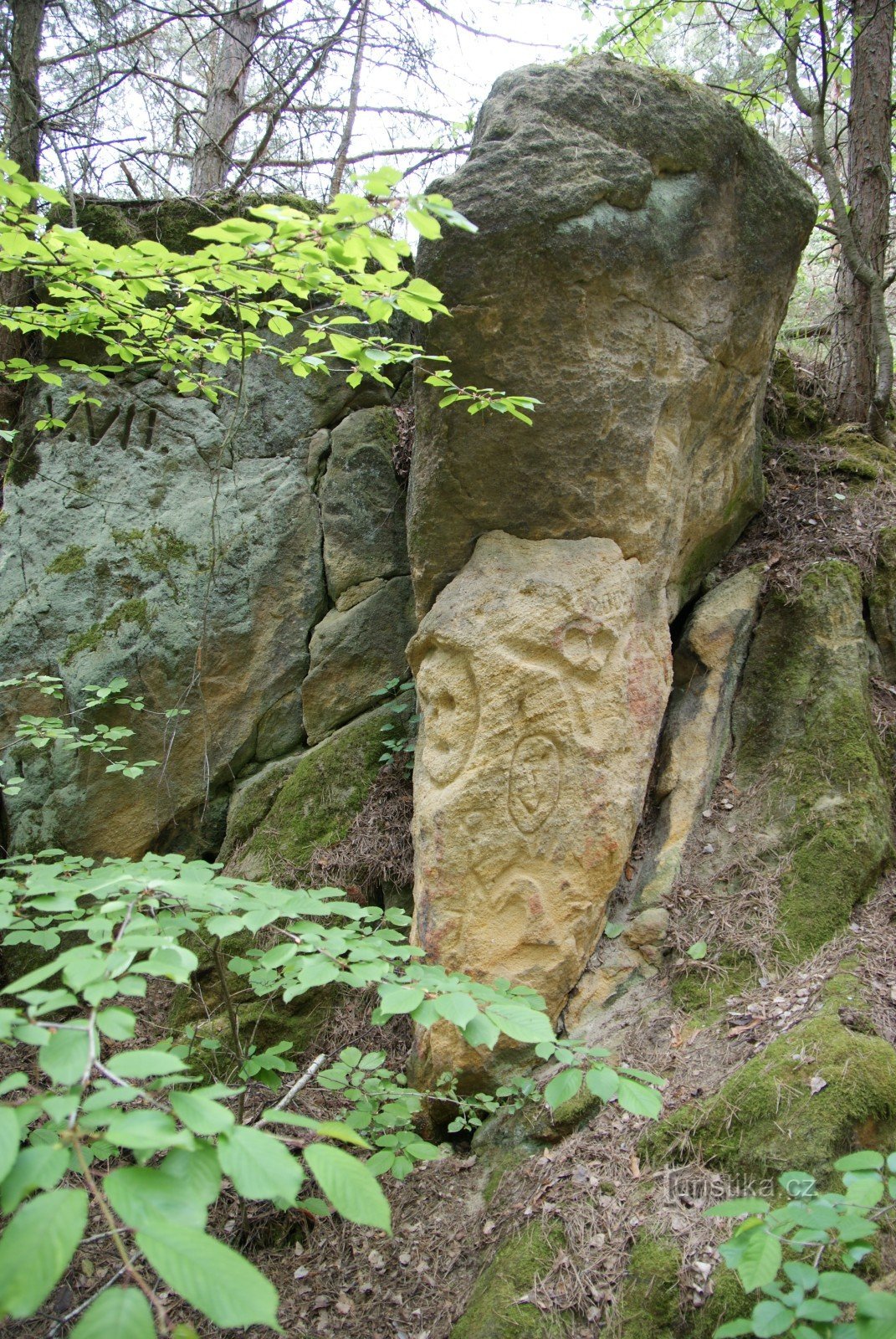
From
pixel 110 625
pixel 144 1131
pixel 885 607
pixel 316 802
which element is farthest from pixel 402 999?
pixel 110 625

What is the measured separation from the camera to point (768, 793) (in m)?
4.40

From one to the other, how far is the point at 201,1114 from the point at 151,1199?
146mm

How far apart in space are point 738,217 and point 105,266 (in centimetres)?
315

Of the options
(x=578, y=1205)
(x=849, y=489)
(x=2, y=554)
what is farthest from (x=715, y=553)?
(x=2, y=554)

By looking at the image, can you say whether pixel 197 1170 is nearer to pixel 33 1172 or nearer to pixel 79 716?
pixel 33 1172

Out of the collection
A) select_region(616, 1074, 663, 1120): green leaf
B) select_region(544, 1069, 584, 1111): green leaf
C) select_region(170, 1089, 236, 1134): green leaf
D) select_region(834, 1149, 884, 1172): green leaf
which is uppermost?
select_region(170, 1089, 236, 1134): green leaf

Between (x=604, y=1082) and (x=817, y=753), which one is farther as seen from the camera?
(x=817, y=753)

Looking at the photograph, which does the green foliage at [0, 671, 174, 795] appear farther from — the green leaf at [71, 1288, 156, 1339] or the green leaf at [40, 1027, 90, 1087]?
the green leaf at [71, 1288, 156, 1339]

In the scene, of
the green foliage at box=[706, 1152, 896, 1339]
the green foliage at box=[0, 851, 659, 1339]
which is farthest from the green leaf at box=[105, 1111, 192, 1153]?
the green foliage at box=[706, 1152, 896, 1339]

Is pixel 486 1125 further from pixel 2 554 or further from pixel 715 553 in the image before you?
pixel 2 554

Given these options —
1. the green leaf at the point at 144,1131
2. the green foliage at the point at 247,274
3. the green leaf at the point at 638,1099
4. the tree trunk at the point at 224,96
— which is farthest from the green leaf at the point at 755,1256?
the tree trunk at the point at 224,96

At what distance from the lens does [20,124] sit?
19.2 ft

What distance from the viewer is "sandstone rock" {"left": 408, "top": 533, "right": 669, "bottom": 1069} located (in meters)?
3.95

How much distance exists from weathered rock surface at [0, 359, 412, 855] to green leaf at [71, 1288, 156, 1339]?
433 cm
